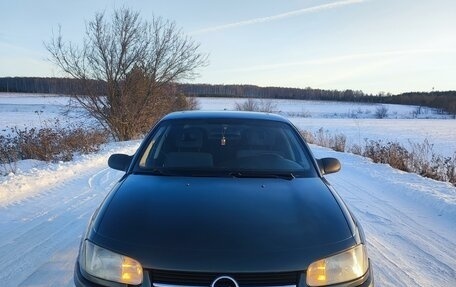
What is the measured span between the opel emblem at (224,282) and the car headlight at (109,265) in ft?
1.35

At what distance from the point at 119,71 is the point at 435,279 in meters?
19.8

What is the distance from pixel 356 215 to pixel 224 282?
15.5 ft

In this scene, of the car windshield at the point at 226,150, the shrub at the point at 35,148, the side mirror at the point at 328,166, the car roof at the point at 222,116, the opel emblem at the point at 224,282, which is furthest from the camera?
the shrub at the point at 35,148

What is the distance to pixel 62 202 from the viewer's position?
7.14 metres

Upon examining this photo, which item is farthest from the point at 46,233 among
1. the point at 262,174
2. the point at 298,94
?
the point at 298,94

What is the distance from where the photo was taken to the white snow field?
4.25 m

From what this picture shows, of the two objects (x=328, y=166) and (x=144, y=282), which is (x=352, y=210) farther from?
(x=144, y=282)

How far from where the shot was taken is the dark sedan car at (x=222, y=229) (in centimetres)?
232

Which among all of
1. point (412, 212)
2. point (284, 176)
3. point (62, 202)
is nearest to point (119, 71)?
point (62, 202)

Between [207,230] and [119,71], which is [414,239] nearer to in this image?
[207,230]

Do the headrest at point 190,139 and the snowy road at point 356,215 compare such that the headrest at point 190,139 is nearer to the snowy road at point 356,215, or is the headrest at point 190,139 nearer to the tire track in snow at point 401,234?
the snowy road at point 356,215

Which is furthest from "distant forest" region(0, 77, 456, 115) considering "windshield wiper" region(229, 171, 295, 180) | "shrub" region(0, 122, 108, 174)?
"windshield wiper" region(229, 171, 295, 180)

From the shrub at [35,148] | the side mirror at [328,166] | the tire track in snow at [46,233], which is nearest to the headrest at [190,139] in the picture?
the side mirror at [328,166]

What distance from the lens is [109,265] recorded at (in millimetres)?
2451
